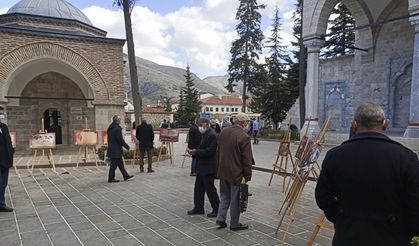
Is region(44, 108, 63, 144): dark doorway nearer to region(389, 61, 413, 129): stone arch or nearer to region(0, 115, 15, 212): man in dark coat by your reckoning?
region(0, 115, 15, 212): man in dark coat

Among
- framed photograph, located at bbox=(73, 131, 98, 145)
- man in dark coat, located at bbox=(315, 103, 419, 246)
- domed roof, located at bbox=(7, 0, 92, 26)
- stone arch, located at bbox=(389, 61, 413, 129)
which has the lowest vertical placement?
framed photograph, located at bbox=(73, 131, 98, 145)

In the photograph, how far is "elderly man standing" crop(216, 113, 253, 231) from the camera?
4.85 m

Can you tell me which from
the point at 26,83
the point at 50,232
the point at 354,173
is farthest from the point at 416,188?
the point at 26,83

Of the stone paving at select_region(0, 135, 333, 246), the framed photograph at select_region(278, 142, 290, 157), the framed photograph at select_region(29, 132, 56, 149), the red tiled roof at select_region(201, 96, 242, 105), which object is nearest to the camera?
the stone paving at select_region(0, 135, 333, 246)

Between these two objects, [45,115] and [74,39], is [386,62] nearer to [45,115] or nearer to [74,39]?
[74,39]

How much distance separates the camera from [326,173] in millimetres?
2432

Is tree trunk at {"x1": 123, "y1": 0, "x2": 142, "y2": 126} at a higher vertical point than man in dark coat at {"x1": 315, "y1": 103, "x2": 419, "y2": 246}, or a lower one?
higher

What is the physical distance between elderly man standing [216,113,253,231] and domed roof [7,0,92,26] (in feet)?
55.8

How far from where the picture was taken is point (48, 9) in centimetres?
1875

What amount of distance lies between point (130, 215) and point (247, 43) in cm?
3462

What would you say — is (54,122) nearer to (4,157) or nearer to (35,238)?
(4,157)

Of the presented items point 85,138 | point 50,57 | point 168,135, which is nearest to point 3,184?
point 85,138

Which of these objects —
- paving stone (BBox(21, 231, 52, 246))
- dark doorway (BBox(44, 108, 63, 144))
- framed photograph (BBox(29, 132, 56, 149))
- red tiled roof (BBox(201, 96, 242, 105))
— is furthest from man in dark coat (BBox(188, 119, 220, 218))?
red tiled roof (BBox(201, 96, 242, 105))

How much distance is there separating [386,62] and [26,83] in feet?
61.1
